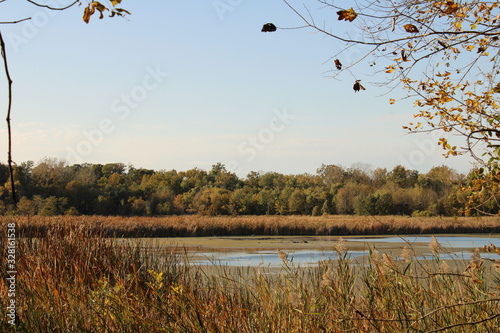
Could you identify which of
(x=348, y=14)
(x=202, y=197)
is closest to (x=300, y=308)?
(x=348, y=14)

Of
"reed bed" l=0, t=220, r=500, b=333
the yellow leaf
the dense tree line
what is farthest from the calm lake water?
the dense tree line

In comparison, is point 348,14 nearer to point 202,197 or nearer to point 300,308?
point 300,308

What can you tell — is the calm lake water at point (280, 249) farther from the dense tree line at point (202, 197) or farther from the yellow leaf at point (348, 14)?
the dense tree line at point (202, 197)

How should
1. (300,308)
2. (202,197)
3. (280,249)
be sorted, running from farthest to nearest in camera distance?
1. (202,197)
2. (280,249)
3. (300,308)

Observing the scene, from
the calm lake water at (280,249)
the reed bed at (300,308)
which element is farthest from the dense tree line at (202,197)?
the reed bed at (300,308)

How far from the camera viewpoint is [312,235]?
24.6 metres

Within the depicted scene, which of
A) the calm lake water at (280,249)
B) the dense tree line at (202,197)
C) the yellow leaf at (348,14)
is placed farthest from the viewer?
the dense tree line at (202,197)

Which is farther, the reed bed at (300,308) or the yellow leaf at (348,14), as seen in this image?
the reed bed at (300,308)

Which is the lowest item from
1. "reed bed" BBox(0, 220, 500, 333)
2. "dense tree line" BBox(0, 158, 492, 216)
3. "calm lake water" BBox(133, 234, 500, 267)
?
"calm lake water" BBox(133, 234, 500, 267)

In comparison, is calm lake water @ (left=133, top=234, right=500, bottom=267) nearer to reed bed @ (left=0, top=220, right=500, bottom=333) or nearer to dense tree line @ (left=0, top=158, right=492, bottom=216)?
reed bed @ (left=0, top=220, right=500, bottom=333)

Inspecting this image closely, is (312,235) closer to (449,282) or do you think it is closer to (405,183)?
(449,282)

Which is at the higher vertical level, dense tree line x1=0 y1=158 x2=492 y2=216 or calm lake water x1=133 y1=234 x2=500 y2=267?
dense tree line x1=0 y1=158 x2=492 y2=216

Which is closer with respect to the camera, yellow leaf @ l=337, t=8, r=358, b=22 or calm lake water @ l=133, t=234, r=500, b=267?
yellow leaf @ l=337, t=8, r=358, b=22

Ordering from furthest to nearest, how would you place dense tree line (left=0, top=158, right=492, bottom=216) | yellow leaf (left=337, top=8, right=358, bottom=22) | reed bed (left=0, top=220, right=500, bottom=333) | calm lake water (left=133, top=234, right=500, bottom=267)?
dense tree line (left=0, top=158, right=492, bottom=216)
calm lake water (left=133, top=234, right=500, bottom=267)
reed bed (left=0, top=220, right=500, bottom=333)
yellow leaf (left=337, top=8, right=358, bottom=22)
